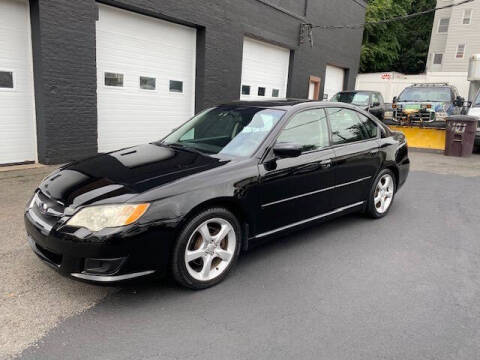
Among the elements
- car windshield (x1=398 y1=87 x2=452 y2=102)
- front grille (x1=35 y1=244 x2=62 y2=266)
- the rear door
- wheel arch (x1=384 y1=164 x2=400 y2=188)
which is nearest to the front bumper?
front grille (x1=35 y1=244 x2=62 y2=266)

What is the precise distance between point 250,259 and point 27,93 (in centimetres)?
580

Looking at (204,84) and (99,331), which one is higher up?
(204,84)

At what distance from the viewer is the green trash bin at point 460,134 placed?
10.9 m

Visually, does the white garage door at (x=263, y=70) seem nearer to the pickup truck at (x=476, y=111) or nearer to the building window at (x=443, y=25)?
the pickup truck at (x=476, y=111)

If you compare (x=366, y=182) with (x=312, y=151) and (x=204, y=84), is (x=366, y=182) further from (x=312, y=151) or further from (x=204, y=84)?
(x=204, y=84)

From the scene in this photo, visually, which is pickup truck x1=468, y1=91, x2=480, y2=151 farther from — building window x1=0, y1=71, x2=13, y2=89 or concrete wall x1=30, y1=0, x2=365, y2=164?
building window x1=0, y1=71, x2=13, y2=89

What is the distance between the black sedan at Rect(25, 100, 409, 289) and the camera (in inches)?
115

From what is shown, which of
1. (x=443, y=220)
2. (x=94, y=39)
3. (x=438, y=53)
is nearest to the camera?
(x=443, y=220)

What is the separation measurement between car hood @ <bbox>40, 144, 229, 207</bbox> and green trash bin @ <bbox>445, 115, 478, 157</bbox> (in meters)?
9.57

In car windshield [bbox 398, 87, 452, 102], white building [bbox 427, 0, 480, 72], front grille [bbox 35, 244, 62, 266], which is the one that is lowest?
front grille [bbox 35, 244, 62, 266]

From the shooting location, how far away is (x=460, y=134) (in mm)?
11078

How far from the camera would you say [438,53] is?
36344 millimetres

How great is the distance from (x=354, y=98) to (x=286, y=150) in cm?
1302

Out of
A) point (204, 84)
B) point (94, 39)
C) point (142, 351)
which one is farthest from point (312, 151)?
point (204, 84)
